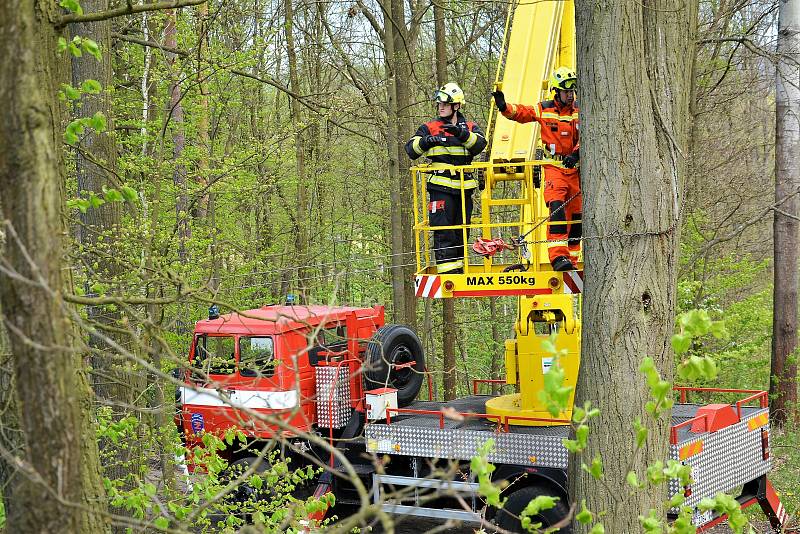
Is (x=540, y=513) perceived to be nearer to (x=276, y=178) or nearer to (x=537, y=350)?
(x=537, y=350)

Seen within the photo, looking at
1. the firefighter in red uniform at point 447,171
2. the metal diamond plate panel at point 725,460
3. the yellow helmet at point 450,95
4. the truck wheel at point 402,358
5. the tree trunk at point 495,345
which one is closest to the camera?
the metal diamond plate panel at point 725,460

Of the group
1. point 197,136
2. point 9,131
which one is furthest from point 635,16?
point 197,136

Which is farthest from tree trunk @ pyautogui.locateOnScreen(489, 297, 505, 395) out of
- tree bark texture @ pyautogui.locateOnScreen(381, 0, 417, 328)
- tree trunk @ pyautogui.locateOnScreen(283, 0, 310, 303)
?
tree bark texture @ pyautogui.locateOnScreen(381, 0, 417, 328)

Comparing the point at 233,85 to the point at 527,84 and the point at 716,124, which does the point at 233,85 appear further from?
the point at 716,124

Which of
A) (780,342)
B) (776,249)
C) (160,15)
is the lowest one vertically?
(780,342)

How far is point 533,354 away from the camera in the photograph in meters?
9.91

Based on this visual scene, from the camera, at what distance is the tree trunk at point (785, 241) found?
1362cm

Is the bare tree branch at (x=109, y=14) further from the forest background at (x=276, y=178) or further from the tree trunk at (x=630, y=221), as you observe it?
the tree trunk at (x=630, y=221)

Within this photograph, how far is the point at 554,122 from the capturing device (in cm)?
912

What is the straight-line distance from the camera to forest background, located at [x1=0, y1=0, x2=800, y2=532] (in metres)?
7.43

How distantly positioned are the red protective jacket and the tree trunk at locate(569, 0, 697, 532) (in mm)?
3633

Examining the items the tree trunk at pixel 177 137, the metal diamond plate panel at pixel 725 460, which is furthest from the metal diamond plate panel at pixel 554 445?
the tree trunk at pixel 177 137

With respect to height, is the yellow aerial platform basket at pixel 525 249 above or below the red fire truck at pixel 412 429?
above

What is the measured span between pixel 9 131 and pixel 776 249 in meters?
13.2
